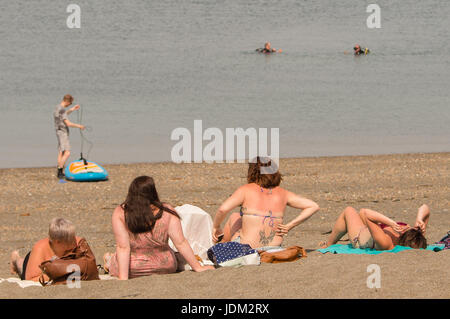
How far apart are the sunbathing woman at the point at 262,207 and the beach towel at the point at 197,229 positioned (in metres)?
0.48

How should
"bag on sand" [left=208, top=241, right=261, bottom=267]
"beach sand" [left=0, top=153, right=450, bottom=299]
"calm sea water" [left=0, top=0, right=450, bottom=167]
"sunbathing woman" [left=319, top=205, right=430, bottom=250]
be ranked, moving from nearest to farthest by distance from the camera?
"beach sand" [left=0, top=153, right=450, bottom=299] → "bag on sand" [left=208, top=241, right=261, bottom=267] → "sunbathing woman" [left=319, top=205, right=430, bottom=250] → "calm sea water" [left=0, top=0, right=450, bottom=167]

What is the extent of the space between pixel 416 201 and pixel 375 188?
118 cm

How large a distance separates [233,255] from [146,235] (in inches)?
30.0

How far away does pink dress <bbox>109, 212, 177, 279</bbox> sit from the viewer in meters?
6.88

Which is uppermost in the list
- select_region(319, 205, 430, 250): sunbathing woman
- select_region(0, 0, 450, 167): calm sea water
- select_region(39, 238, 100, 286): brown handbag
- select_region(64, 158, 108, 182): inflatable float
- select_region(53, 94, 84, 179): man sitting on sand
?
select_region(0, 0, 450, 167): calm sea water

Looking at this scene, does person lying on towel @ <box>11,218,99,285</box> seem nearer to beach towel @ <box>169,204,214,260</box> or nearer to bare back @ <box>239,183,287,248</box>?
beach towel @ <box>169,204,214,260</box>

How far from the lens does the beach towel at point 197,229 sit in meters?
8.05

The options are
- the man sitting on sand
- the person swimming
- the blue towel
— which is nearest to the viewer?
the blue towel

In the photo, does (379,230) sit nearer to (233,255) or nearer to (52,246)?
(233,255)

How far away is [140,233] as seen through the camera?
6.86 metres

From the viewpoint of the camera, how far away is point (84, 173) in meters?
13.8

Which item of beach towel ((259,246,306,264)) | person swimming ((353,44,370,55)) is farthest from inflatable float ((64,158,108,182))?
person swimming ((353,44,370,55))

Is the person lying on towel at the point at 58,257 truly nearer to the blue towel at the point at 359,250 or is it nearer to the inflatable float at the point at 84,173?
the blue towel at the point at 359,250
